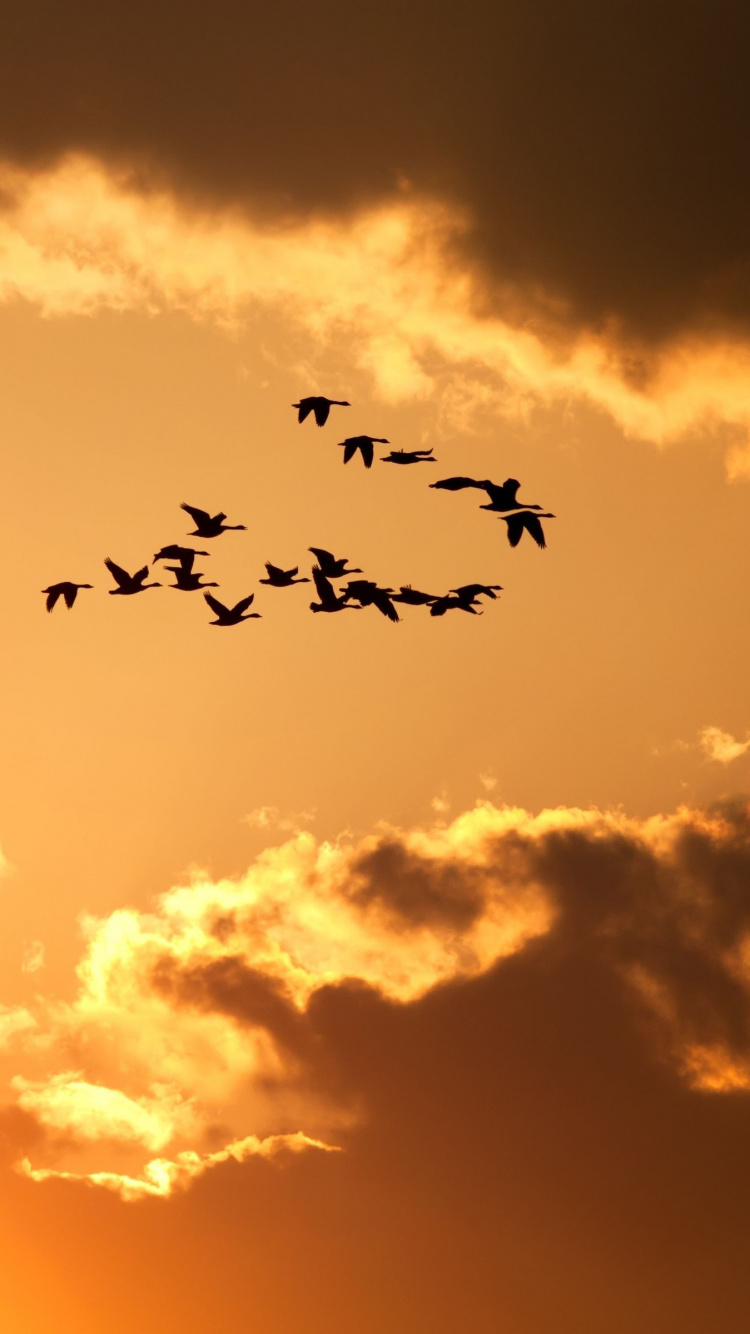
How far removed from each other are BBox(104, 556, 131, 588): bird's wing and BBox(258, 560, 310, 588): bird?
5.77 meters

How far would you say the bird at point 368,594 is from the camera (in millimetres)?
72875

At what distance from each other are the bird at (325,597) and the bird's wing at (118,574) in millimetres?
8144

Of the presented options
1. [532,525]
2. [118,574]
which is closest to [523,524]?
[532,525]

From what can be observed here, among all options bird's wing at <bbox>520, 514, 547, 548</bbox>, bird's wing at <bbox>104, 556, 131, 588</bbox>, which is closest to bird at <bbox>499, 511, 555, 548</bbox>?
bird's wing at <bbox>520, 514, 547, 548</bbox>

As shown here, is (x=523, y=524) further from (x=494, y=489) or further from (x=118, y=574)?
(x=118, y=574)

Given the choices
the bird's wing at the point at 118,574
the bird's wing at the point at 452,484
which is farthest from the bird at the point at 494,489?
the bird's wing at the point at 118,574

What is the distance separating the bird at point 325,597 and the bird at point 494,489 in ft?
26.9

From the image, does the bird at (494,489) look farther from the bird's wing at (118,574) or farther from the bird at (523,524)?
the bird's wing at (118,574)

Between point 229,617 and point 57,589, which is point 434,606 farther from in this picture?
point 57,589

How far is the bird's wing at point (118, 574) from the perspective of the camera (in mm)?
74000

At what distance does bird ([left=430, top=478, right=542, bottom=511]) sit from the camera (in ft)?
218

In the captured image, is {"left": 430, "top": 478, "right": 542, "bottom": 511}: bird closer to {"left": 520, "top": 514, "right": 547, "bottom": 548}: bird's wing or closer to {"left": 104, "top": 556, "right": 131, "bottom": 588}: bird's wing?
{"left": 520, "top": 514, "right": 547, "bottom": 548}: bird's wing

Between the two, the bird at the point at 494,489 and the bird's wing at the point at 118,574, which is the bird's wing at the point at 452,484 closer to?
the bird at the point at 494,489

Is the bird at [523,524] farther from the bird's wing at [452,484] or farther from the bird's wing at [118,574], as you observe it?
the bird's wing at [118,574]
